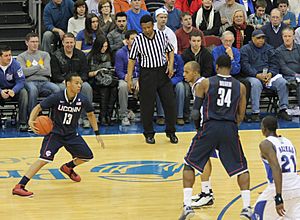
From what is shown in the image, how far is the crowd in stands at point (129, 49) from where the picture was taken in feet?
43.2

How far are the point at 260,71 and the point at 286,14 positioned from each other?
6.57 feet

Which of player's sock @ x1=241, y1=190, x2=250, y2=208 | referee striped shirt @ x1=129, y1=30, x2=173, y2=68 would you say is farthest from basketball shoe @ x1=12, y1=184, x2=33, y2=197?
referee striped shirt @ x1=129, y1=30, x2=173, y2=68

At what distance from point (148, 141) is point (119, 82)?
65.4 inches

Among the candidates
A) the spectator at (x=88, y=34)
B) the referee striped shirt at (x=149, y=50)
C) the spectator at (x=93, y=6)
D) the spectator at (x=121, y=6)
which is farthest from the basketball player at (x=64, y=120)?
the spectator at (x=121, y=6)

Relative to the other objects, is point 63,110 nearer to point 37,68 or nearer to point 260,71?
point 37,68

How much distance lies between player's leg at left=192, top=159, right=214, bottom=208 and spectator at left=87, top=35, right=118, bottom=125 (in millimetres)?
4904

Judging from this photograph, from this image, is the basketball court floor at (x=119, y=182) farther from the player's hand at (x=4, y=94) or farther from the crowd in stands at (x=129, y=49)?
the crowd in stands at (x=129, y=49)

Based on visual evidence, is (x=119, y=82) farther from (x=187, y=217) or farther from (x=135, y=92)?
(x=187, y=217)

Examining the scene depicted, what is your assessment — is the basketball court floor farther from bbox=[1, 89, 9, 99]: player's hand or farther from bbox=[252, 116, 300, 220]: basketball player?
bbox=[252, 116, 300, 220]: basketball player

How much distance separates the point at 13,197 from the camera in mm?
8945

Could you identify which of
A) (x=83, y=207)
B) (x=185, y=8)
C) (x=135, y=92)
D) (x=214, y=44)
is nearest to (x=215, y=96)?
(x=83, y=207)

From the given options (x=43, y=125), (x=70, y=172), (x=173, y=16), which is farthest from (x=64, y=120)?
(x=173, y=16)

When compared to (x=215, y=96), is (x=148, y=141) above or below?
below

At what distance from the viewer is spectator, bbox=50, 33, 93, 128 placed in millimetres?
13164
